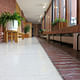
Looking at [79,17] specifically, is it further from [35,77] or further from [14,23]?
[35,77]

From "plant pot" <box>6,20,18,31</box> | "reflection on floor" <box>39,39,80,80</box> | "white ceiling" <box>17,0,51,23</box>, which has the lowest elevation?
"reflection on floor" <box>39,39,80,80</box>

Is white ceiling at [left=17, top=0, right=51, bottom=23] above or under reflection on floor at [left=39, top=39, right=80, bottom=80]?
above

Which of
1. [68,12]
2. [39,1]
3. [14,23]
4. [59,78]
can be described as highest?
[39,1]

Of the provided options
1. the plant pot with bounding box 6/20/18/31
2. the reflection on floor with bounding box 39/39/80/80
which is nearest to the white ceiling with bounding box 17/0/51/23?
the plant pot with bounding box 6/20/18/31

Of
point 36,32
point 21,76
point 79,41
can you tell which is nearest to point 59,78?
point 21,76

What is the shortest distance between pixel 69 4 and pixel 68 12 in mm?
203

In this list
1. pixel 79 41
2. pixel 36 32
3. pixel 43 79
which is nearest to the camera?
pixel 43 79

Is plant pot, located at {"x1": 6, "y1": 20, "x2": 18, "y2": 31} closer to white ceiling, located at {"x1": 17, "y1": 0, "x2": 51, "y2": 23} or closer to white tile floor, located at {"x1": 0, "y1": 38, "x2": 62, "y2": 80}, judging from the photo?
white tile floor, located at {"x1": 0, "y1": 38, "x2": 62, "y2": 80}

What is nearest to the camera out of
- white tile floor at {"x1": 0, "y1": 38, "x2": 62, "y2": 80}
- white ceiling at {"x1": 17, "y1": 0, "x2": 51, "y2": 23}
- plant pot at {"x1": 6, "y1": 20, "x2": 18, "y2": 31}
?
white tile floor at {"x1": 0, "y1": 38, "x2": 62, "y2": 80}

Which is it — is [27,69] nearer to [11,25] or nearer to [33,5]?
[11,25]

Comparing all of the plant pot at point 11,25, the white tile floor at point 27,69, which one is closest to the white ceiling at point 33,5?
the plant pot at point 11,25

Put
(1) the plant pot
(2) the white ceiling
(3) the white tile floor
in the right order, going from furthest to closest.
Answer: (2) the white ceiling
(1) the plant pot
(3) the white tile floor

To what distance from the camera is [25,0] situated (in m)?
7.16

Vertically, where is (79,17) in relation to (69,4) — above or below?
below
